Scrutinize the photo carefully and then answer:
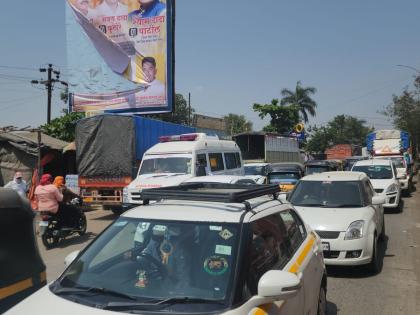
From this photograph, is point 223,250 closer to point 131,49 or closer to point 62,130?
point 131,49

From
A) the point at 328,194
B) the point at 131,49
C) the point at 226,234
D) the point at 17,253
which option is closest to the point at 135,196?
the point at 328,194

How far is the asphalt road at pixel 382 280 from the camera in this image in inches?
235

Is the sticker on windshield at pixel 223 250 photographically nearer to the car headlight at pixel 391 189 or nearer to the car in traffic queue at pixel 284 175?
the car headlight at pixel 391 189

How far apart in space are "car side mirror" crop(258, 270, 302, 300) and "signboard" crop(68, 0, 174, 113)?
19949 millimetres

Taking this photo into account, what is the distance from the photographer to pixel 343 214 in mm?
7789

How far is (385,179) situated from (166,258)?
13.9 meters

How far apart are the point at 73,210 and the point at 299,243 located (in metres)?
8.28

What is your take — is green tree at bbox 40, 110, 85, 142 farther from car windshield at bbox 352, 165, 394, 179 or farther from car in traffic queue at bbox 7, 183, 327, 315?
car in traffic queue at bbox 7, 183, 327, 315

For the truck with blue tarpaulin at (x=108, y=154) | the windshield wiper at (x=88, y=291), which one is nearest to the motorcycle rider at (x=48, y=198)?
the truck with blue tarpaulin at (x=108, y=154)

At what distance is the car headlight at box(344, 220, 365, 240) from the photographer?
7238 millimetres

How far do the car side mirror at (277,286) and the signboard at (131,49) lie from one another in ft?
65.4

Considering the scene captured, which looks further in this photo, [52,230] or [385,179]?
[385,179]

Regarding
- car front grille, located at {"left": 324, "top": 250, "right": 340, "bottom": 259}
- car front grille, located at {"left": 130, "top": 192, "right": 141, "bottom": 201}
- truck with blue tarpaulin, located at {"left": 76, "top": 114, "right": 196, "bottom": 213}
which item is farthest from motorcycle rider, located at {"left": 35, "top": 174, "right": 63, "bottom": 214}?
car front grille, located at {"left": 324, "top": 250, "right": 340, "bottom": 259}

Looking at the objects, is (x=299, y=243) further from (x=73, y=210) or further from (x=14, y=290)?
Answer: (x=73, y=210)
